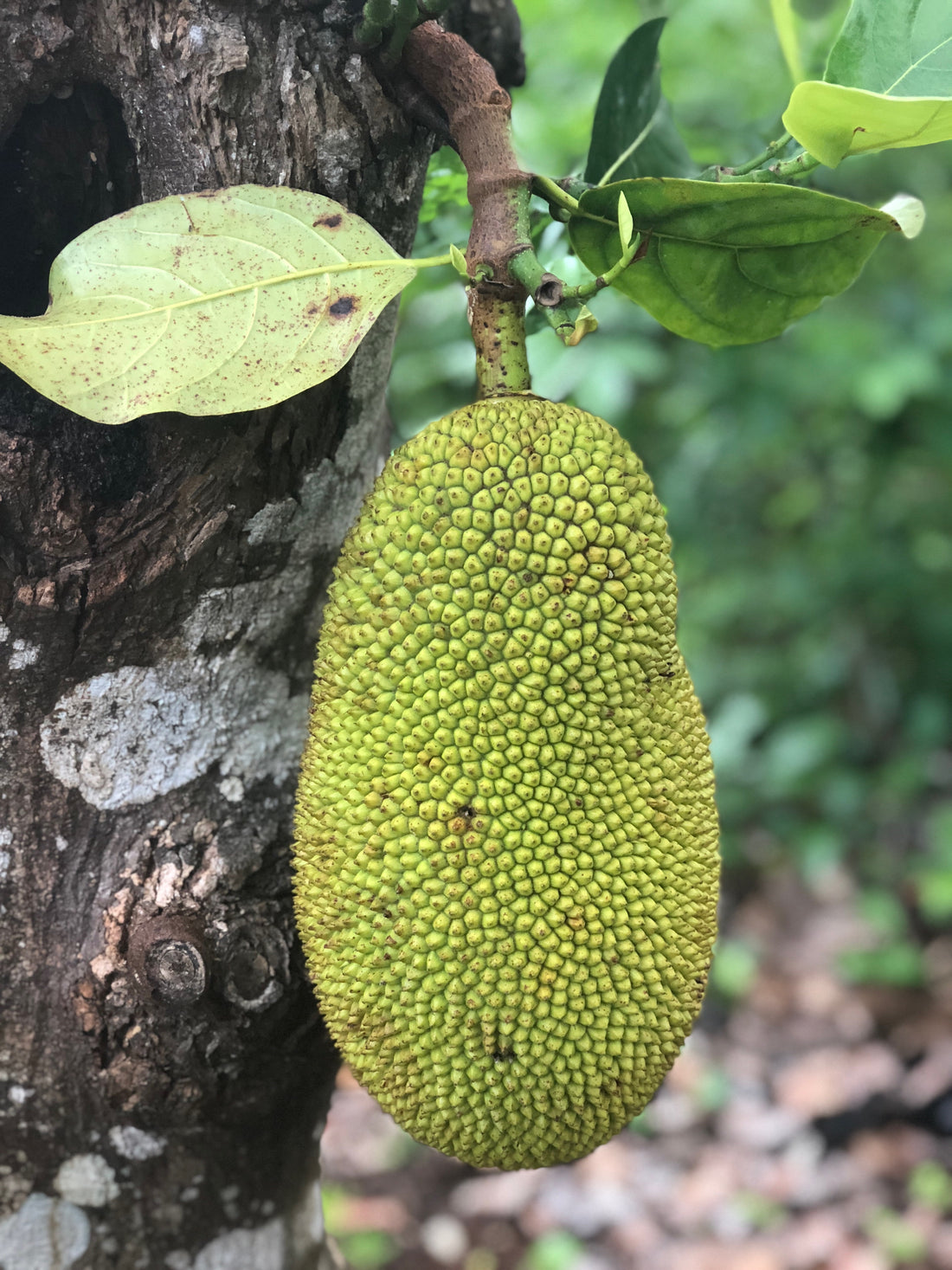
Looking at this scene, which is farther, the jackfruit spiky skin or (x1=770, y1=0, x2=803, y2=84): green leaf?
(x1=770, y1=0, x2=803, y2=84): green leaf

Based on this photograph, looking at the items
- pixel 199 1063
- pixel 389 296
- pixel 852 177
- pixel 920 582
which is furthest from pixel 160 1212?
pixel 852 177

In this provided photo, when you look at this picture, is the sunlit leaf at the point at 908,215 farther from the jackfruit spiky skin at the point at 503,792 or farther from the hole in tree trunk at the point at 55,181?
the hole in tree trunk at the point at 55,181

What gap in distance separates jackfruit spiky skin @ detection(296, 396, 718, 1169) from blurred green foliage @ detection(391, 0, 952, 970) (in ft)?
3.50

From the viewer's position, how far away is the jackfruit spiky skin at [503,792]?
0.64 m

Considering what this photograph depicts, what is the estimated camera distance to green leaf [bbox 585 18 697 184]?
33.9 inches

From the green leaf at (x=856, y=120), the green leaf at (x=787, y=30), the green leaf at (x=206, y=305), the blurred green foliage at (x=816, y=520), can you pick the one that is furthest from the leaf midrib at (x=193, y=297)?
the blurred green foliage at (x=816, y=520)

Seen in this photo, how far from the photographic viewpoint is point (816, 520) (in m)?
2.58

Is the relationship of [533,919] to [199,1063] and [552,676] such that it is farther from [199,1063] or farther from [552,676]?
[199,1063]

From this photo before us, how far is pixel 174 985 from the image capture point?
2.41 feet

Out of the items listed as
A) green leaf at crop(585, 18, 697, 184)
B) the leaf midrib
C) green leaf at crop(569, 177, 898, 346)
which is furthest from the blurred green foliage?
the leaf midrib

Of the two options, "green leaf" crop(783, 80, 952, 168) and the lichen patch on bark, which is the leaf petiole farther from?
the lichen patch on bark

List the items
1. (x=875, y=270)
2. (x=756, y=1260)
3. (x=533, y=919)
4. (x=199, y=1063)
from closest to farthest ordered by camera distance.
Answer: (x=533, y=919) → (x=199, y=1063) → (x=756, y=1260) → (x=875, y=270)

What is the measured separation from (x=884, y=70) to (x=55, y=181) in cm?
54

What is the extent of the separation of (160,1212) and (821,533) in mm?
2086
